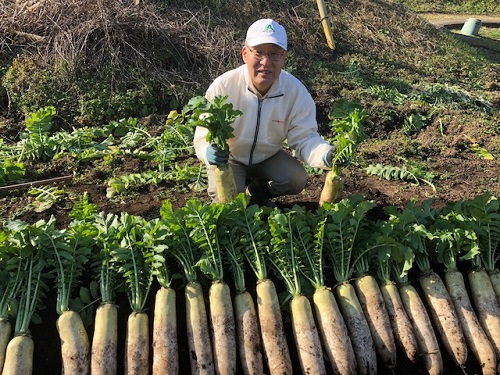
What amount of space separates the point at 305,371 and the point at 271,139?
196cm

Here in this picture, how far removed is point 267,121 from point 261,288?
1.43 meters

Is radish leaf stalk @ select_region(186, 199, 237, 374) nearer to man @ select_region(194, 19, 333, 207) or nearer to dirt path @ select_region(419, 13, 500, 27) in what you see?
man @ select_region(194, 19, 333, 207)

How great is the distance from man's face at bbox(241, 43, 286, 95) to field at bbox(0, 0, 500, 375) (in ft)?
4.66

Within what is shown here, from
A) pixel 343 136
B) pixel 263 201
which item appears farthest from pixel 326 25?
pixel 343 136

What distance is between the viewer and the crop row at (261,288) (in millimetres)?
3100

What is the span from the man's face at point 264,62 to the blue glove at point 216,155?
649 millimetres

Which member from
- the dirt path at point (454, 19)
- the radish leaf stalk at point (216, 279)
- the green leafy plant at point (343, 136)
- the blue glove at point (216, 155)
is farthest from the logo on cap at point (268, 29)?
the dirt path at point (454, 19)

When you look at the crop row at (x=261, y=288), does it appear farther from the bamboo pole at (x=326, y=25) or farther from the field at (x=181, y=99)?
the bamboo pole at (x=326, y=25)

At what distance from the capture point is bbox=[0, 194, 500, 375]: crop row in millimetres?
3100

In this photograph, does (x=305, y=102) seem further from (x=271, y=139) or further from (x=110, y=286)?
(x=110, y=286)

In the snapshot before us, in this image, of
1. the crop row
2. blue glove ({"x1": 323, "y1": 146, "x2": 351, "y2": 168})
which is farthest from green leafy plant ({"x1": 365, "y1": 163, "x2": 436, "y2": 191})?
blue glove ({"x1": 323, "y1": 146, "x2": 351, "y2": 168})

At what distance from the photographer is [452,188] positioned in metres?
5.24

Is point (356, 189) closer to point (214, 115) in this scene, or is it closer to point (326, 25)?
point (214, 115)

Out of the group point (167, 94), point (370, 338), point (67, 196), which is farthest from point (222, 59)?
point (370, 338)
